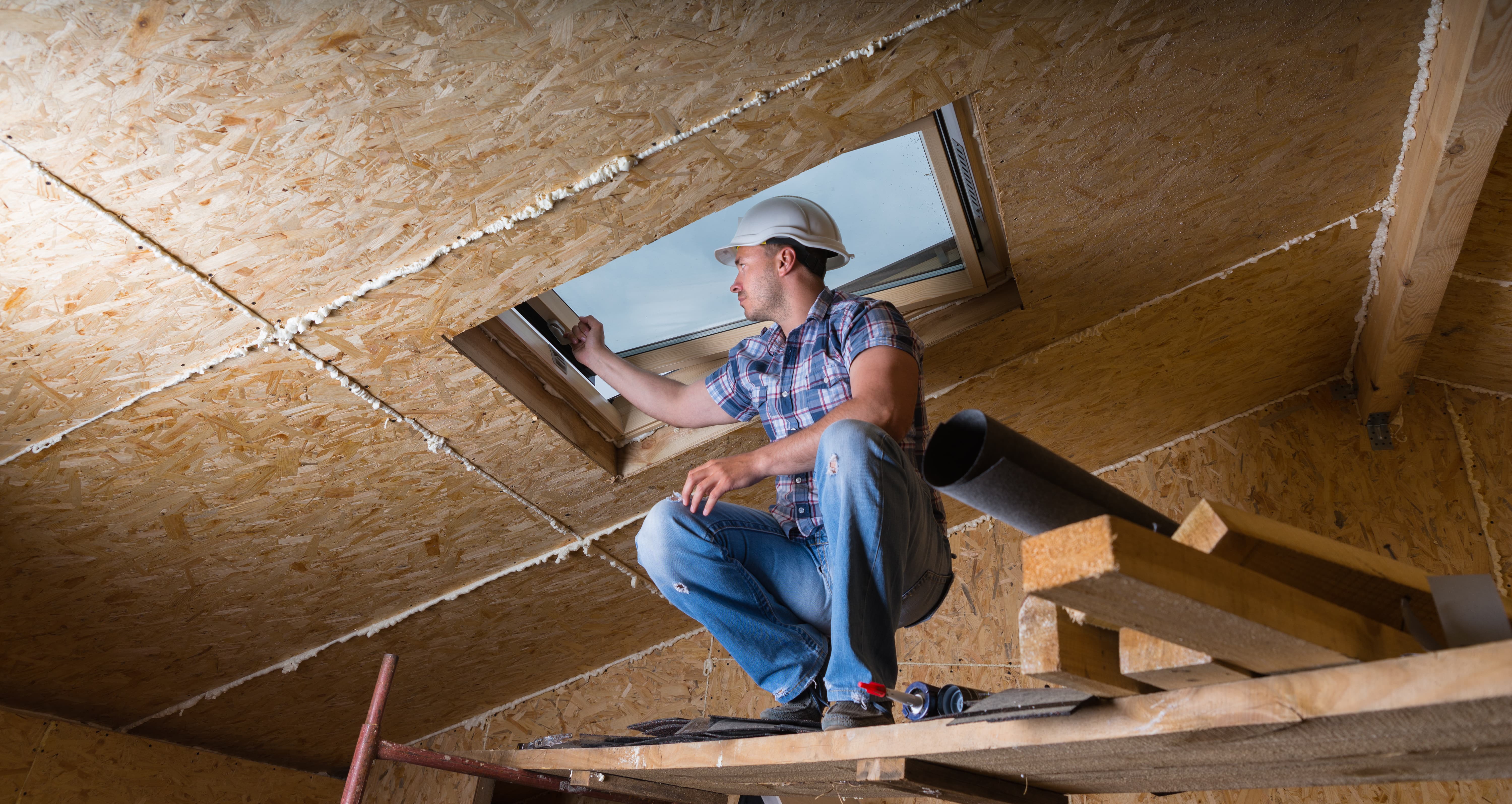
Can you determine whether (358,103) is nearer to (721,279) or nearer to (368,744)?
(721,279)

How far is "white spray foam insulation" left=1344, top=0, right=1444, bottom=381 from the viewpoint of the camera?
1.99 m

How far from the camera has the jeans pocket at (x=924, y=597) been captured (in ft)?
6.46

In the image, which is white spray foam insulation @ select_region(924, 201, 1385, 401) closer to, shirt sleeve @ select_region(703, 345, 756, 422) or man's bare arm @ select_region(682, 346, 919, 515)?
shirt sleeve @ select_region(703, 345, 756, 422)

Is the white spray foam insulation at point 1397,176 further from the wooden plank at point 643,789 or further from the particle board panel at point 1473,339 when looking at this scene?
the wooden plank at point 643,789

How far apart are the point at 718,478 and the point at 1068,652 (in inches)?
38.1

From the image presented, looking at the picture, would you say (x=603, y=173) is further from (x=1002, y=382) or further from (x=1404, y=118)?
(x=1404, y=118)

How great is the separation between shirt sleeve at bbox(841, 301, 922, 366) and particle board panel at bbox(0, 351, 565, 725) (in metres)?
1.10

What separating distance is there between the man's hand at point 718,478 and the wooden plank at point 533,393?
2.06 ft

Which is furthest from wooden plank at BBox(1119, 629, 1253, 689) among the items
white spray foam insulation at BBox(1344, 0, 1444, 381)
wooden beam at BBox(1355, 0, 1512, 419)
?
white spray foam insulation at BBox(1344, 0, 1444, 381)

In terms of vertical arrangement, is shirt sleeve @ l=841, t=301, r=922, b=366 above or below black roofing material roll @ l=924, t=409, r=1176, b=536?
above

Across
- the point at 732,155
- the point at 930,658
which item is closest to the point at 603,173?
the point at 732,155

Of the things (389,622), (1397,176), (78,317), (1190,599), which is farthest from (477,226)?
(1397,176)

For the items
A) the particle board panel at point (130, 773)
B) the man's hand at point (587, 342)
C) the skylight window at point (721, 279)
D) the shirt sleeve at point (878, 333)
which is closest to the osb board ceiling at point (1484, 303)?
the skylight window at point (721, 279)

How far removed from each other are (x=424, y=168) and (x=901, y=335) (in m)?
1.02
